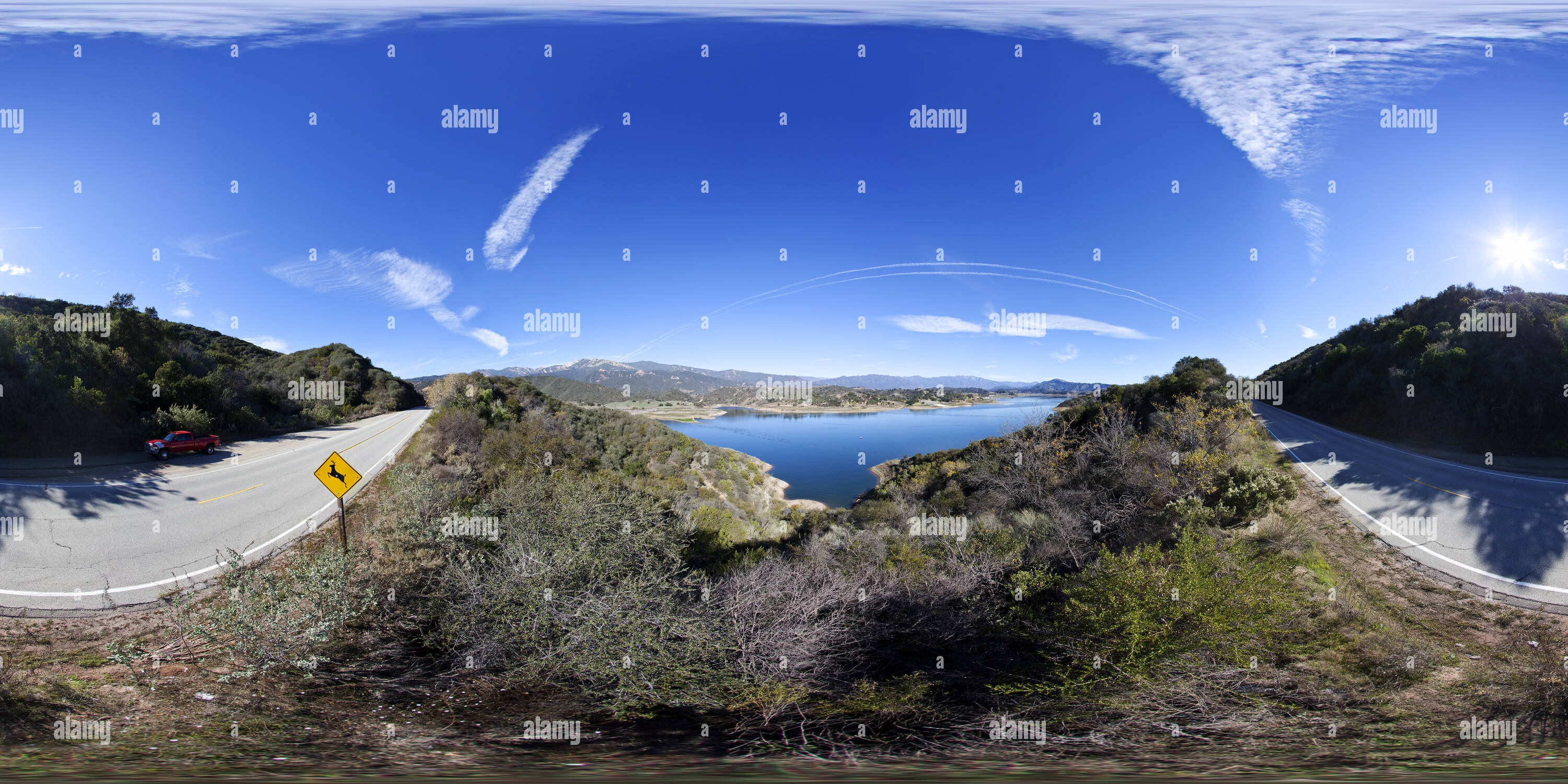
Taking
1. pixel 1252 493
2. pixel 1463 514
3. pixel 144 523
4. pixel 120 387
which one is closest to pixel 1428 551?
pixel 1463 514

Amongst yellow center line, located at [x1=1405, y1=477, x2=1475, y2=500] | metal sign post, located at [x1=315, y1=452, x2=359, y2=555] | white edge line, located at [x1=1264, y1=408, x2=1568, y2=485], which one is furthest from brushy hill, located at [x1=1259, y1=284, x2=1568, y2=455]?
metal sign post, located at [x1=315, y1=452, x2=359, y2=555]

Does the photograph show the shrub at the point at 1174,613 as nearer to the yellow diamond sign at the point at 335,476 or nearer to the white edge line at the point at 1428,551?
the white edge line at the point at 1428,551

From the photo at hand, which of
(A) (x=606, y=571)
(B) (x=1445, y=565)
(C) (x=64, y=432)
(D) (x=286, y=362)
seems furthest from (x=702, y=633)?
(D) (x=286, y=362)

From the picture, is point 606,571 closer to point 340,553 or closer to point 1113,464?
point 340,553

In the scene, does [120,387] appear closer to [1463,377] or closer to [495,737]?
[495,737]

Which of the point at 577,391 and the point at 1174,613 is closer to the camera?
the point at 1174,613

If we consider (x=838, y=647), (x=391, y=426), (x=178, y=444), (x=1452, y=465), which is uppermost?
(x=391, y=426)

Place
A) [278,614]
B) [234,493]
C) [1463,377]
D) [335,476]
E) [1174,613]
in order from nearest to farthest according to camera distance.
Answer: [278,614]
[1174,613]
[335,476]
[234,493]
[1463,377]
